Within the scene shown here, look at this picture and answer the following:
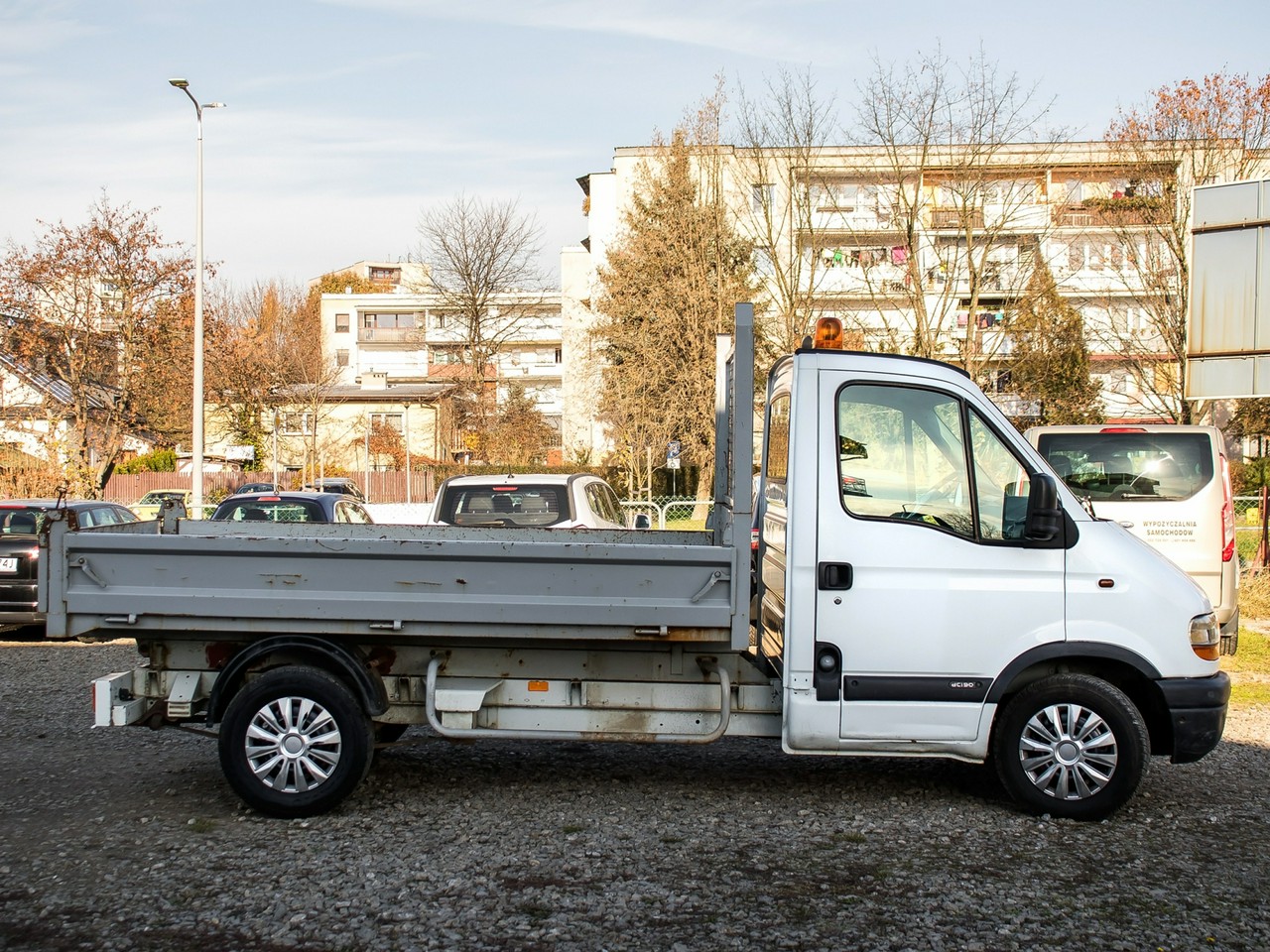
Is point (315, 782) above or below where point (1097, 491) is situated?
below

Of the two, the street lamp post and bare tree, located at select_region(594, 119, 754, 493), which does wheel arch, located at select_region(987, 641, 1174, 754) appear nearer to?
the street lamp post

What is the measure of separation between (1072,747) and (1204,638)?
0.90 metres

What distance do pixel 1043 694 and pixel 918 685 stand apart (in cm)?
67

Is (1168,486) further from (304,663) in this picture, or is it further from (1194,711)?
(304,663)

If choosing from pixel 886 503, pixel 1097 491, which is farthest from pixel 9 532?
pixel 1097 491

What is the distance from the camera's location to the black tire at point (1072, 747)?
20.3 ft

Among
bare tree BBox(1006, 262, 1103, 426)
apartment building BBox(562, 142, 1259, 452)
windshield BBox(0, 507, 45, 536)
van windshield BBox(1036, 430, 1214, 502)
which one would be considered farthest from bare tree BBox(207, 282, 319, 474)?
van windshield BBox(1036, 430, 1214, 502)

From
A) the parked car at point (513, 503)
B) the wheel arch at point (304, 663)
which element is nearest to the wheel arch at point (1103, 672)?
the wheel arch at point (304, 663)

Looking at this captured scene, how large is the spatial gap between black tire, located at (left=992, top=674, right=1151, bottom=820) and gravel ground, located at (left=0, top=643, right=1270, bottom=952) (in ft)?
0.55

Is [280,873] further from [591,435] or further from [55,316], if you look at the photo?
[591,435]

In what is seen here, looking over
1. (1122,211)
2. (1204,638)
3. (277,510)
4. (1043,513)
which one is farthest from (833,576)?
(1122,211)

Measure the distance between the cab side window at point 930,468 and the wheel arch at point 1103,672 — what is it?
0.65 meters

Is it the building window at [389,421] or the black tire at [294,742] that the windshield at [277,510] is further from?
the building window at [389,421]

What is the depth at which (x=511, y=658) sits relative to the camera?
20.8 ft
